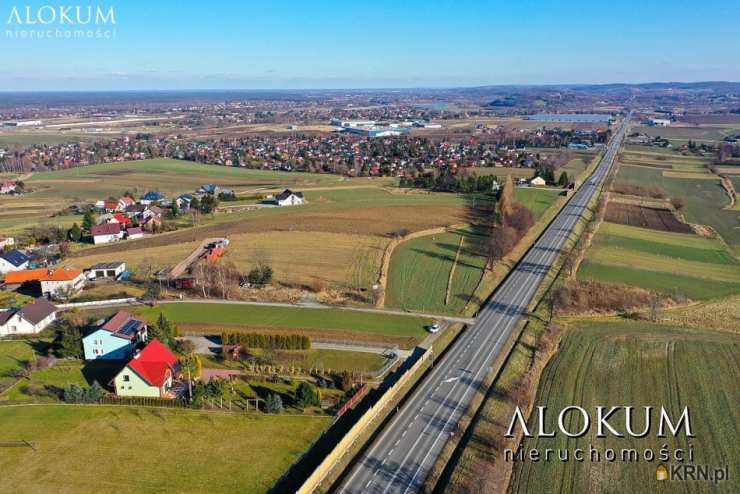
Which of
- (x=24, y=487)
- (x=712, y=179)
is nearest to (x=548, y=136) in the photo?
(x=712, y=179)

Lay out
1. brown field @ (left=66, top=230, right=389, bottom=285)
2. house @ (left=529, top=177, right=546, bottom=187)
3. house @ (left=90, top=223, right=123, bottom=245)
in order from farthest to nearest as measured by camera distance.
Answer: house @ (left=529, top=177, right=546, bottom=187) → house @ (left=90, top=223, right=123, bottom=245) → brown field @ (left=66, top=230, right=389, bottom=285)

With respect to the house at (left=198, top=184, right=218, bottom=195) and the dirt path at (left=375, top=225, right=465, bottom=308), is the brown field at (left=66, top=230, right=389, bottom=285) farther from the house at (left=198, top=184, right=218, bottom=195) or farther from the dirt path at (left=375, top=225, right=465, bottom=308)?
the house at (left=198, top=184, right=218, bottom=195)

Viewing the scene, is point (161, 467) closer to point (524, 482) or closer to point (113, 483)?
point (113, 483)

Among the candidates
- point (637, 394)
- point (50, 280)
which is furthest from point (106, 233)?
point (637, 394)

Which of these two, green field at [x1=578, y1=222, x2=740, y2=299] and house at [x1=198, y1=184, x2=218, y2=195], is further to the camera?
house at [x1=198, y1=184, x2=218, y2=195]

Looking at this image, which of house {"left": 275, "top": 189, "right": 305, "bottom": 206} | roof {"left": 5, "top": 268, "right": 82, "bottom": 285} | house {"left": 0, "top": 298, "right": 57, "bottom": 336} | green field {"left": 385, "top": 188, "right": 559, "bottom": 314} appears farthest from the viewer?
house {"left": 275, "top": 189, "right": 305, "bottom": 206}

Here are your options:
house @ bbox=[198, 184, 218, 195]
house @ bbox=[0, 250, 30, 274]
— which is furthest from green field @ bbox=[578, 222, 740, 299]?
house @ bbox=[198, 184, 218, 195]

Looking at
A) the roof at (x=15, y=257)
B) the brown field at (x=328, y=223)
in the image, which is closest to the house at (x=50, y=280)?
the roof at (x=15, y=257)
